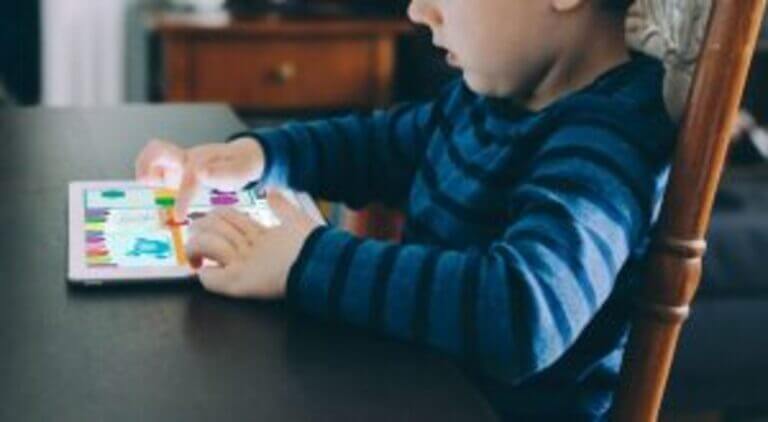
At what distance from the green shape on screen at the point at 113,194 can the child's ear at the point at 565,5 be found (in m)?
0.35

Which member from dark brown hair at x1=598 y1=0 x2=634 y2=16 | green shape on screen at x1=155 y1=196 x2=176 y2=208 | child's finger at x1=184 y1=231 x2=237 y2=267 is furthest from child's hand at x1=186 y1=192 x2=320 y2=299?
dark brown hair at x1=598 y1=0 x2=634 y2=16

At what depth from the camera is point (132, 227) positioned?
2.76ft

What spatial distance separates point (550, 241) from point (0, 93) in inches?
64.6

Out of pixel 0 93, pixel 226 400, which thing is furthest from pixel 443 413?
pixel 0 93

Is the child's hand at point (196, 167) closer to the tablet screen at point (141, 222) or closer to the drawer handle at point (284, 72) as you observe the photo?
the tablet screen at point (141, 222)

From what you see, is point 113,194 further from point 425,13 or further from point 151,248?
point 425,13

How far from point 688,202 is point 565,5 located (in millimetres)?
156

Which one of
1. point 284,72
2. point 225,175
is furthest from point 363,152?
point 284,72

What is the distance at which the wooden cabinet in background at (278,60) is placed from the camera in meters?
2.50

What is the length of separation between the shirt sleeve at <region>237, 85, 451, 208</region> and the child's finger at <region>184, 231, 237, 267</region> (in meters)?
0.29

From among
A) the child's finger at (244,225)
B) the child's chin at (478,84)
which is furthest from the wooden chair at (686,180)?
the child's finger at (244,225)

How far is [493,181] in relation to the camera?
864 mm

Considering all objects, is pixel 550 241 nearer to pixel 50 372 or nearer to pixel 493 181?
pixel 493 181

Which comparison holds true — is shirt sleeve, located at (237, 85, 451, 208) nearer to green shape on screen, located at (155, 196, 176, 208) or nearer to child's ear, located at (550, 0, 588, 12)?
green shape on screen, located at (155, 196, 176, 208)
